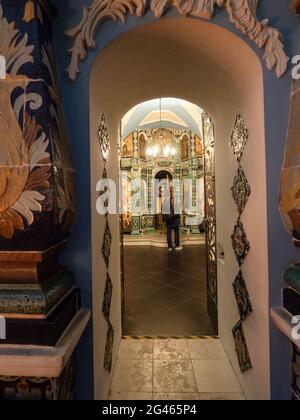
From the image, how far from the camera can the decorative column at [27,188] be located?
110 cm

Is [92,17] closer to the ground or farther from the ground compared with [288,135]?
farther from the ground

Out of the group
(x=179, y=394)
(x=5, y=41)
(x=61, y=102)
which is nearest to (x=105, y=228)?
(x=61, y=102)

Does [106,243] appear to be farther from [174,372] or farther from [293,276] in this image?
[174,372]

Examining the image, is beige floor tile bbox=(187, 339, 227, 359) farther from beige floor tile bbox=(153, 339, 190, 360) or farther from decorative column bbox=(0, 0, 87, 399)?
decorative column bbox=(0, 0, 87, 399)

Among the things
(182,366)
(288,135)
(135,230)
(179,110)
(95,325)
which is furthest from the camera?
(135,230)

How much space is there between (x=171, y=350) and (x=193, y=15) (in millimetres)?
2964

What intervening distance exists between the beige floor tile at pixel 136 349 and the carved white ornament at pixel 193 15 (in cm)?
262

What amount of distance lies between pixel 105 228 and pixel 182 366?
5.27 feet

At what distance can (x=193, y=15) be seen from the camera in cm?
140

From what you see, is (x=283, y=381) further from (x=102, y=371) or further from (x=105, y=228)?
(x=105, y=228)

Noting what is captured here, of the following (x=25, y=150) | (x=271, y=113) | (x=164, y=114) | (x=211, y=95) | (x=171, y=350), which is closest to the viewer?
(x=25, y=150)

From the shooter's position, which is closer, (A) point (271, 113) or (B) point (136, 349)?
(A) point (271, 113)

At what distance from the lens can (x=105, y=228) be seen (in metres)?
1.87

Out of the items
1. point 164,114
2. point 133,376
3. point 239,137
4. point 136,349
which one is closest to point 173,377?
point 133,376
